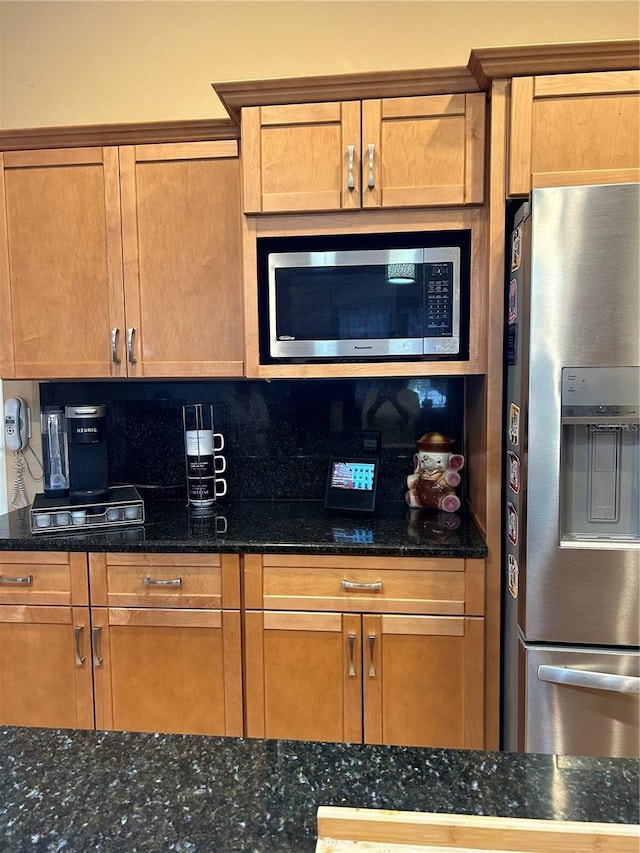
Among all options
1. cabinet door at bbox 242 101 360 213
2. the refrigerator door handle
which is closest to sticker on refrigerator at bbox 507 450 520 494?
the refrigerator door handle

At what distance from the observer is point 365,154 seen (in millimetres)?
1729

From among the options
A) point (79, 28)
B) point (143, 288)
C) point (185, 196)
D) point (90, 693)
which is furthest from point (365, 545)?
point (79, 28)

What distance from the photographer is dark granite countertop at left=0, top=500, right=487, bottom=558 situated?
67.0 inches

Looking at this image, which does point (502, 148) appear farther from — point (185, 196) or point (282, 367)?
point (185, 196)

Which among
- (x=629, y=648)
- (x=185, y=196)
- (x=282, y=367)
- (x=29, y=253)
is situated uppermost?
(x=185, y=196)

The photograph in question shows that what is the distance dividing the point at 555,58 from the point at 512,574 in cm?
144

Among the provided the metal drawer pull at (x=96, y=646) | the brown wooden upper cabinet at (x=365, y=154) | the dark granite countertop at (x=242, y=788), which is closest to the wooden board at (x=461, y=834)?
the dark granite countertop at (x=242, y=788)

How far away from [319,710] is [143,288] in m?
1.53

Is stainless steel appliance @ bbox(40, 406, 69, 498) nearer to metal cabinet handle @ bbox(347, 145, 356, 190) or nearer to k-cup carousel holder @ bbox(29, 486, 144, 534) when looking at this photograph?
k-cup carousel holder @ bbox(29, 486, 144, 534)

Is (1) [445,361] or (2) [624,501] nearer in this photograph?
(2) [624,501]

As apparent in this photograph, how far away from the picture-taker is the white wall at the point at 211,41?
6.84ft

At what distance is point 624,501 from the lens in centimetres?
142

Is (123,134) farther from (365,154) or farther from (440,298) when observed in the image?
(440,298)

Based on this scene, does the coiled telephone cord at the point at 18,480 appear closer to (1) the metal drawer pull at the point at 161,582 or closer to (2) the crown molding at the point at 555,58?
(1) the metal drawer pull at the point at 161,582
